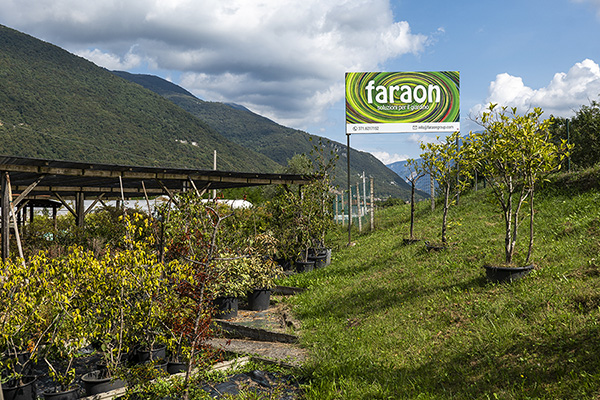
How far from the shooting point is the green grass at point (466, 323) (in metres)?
4.23

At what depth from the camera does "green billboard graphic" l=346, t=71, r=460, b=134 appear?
17.4 meters

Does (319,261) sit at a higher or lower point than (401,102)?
lower

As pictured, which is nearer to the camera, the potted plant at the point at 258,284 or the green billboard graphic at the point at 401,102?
the potted plant at the point at 258,284

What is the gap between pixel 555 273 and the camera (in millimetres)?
6371

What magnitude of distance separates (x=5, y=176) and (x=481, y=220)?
12114 mm

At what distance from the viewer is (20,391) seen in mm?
4660

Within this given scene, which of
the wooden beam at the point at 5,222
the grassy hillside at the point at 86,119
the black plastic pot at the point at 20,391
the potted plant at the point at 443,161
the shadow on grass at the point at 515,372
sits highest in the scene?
the grassy hillside at the point at 86,119

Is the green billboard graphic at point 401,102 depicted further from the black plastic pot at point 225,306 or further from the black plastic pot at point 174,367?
the black plastic pot at point 174,367

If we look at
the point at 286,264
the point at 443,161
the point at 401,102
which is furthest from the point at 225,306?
the point at 401,102

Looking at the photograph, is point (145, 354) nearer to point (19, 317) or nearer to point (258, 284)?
point (19, 317)

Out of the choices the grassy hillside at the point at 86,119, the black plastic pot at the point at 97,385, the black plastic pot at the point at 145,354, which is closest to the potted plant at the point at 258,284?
the black plastic pot at the point at 145,354

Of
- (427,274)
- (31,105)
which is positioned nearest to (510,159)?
(427,274)

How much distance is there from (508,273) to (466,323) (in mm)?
1417

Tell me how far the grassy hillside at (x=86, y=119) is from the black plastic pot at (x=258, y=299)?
54.0 m
